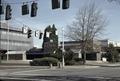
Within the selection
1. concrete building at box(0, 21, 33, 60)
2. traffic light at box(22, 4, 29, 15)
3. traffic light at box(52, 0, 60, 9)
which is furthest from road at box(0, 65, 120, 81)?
concrete building at box(0, 21, 33, 60)

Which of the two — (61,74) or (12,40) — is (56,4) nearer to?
(61,74)

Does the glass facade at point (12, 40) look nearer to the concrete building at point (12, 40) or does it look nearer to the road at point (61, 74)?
the concrete building at point (12, 40)

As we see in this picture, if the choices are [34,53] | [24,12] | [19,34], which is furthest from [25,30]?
[19,34]

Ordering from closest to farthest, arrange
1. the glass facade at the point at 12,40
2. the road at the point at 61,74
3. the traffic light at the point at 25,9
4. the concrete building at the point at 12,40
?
the traffic light at the point at 25,9 → the road at the point at 61,74 → the concrete building at the point at 12,40 → the glass facade at the point at 12,40

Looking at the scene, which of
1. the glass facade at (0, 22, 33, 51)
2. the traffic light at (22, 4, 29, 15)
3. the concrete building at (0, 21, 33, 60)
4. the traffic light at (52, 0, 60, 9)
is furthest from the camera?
the glass facade at (0, 22, 33, 51)

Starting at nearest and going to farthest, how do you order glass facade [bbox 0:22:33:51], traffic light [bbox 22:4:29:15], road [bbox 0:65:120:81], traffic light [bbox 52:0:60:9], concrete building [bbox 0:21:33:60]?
traffic light [bbox 52:0:60:9]
traffic light [bbox 22:4:29:15]
road [bbox 0:65:120:81]
concrete building [bbox 0:21:33:60]
glass facade [bbox 0:22:33:51]

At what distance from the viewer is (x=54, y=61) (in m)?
68.3

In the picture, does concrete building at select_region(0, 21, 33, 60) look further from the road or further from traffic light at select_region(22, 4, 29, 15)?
traffic light at select_region(22, 4, 29, 15)

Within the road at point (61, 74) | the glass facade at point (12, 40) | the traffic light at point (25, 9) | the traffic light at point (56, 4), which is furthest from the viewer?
the glass facade at point (12, 40)

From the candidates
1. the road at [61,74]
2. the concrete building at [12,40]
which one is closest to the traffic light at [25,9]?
the road at [61,74]

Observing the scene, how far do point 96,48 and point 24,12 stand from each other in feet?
257

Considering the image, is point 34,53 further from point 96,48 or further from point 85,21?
point 85,21

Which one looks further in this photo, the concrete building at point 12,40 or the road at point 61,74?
the concrete building at point 12,40

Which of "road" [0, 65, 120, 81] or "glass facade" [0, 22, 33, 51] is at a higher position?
"glass facade" [0, 22, 33, 51]
